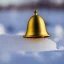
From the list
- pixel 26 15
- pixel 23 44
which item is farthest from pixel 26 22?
pixel 23 44

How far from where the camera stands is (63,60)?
2.19 m

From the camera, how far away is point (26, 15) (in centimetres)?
214

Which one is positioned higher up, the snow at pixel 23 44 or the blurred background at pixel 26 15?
the blurred background at pixel 26 15

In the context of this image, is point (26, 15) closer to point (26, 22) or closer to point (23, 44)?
point (26, 22)

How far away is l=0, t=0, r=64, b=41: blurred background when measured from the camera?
214cm

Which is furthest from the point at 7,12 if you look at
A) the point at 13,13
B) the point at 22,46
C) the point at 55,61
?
the point at 55,61

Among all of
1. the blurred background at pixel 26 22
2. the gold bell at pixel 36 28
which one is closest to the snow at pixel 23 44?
the blurred background at pixel 26 22

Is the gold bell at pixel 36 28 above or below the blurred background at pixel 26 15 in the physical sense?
below

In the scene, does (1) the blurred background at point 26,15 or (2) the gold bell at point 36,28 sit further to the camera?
(1) the blurred background at point 26,15

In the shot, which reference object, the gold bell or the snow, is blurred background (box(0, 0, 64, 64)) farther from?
the gold bell

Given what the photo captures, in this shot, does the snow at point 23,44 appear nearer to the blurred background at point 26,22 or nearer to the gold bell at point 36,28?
the blurred background at point 26,22

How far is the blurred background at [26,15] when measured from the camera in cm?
214

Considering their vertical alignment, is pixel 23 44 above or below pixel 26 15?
below

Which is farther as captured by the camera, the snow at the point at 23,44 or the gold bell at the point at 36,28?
the snow at the point at 23,44
